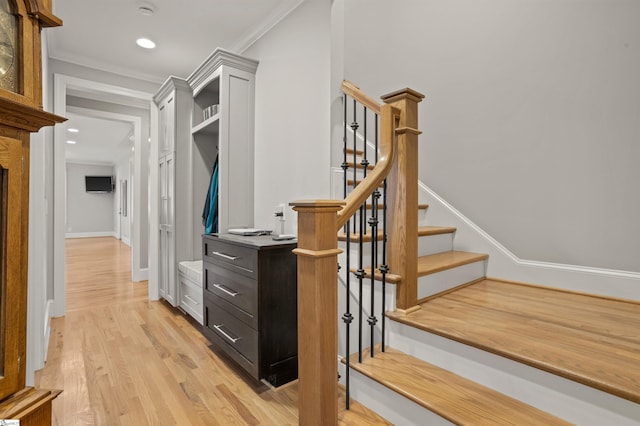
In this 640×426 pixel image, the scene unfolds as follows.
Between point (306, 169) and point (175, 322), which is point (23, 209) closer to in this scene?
point (306, 169)

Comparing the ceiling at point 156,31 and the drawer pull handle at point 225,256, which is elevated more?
the ceiling at point 156,31

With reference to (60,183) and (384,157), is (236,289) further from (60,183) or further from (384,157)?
(60,183)

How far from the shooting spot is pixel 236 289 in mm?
2234

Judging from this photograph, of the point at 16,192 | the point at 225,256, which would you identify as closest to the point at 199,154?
the point at 225,256

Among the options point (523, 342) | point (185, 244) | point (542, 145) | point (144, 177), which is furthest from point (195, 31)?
point (523, 342)

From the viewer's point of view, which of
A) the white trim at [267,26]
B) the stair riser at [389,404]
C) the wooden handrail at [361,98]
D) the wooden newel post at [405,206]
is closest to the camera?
the stair riser at [389,404]

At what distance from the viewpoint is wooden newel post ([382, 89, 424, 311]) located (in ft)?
5.06

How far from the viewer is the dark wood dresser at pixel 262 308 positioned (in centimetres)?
200

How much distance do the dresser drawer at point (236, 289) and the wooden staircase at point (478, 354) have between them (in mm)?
713

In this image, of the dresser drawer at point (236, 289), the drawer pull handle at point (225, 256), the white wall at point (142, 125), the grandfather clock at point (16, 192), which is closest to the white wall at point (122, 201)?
the white wall at point (142, 125)

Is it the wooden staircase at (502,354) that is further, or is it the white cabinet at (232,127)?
the white cabinet at (232,127)

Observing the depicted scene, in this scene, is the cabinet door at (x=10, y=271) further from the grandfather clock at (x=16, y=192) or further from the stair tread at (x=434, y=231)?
the stair tread at (x=434, y=231)

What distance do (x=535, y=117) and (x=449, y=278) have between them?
1217 millimetres

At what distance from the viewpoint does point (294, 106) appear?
2689 millimetres
